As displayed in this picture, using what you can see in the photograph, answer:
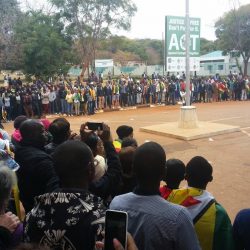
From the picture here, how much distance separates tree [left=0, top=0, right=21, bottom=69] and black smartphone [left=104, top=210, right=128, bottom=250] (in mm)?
22913

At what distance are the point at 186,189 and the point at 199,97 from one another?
21.6m

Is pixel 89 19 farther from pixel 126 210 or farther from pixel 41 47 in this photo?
pixel 126 210

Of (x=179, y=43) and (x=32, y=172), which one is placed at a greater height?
(x=179, y=43)

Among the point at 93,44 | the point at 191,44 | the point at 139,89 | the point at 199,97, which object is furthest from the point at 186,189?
the point at 93,44

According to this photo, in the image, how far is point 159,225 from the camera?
6.53ft

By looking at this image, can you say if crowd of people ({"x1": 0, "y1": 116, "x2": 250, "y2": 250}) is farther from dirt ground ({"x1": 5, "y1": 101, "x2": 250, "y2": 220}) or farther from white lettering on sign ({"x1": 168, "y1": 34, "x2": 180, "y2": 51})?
white lettering on sign ({"x1": 168, "y1": 34, "x2": 180, "y2": 51})

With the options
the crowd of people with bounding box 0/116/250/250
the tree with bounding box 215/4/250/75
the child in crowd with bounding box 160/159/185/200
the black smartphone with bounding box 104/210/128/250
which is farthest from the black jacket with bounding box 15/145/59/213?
the tree with bounding box 215/4/250/75

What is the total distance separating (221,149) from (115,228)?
8744 millimetres

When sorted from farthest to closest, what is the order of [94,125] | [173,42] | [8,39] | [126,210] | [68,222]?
[8,39]
[173,42]
[94,125]
[126,210]
[68,222]

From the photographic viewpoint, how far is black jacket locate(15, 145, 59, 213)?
3232 millimetres

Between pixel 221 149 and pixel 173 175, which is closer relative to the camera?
pixel 173 175

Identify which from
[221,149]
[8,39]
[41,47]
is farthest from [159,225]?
[8,39]

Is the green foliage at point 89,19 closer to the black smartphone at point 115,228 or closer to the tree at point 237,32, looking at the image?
the tree at point 237,32

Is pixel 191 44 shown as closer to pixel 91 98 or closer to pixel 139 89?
pixel 91 98
